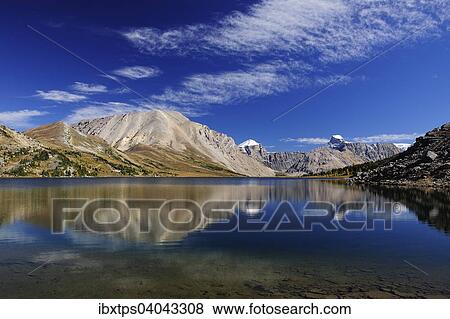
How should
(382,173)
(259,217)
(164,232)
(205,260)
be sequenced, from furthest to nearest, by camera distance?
(382,173), (259,217), (164,232), (205,260)

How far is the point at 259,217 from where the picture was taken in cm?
5988

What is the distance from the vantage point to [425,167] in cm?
15438

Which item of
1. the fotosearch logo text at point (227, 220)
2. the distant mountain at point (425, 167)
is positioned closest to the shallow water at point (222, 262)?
the fotosearch logo text at point (227, 220)

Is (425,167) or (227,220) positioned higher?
(425,167)

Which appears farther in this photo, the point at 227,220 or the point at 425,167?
the point at 425,167

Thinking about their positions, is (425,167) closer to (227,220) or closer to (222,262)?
(227,220)

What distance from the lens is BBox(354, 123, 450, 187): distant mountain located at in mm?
141000

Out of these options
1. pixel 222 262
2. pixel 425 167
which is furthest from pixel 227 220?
pixel 425 167

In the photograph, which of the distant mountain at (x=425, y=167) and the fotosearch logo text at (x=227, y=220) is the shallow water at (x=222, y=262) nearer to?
the fotosearch logo text at (x=227, y=220)
